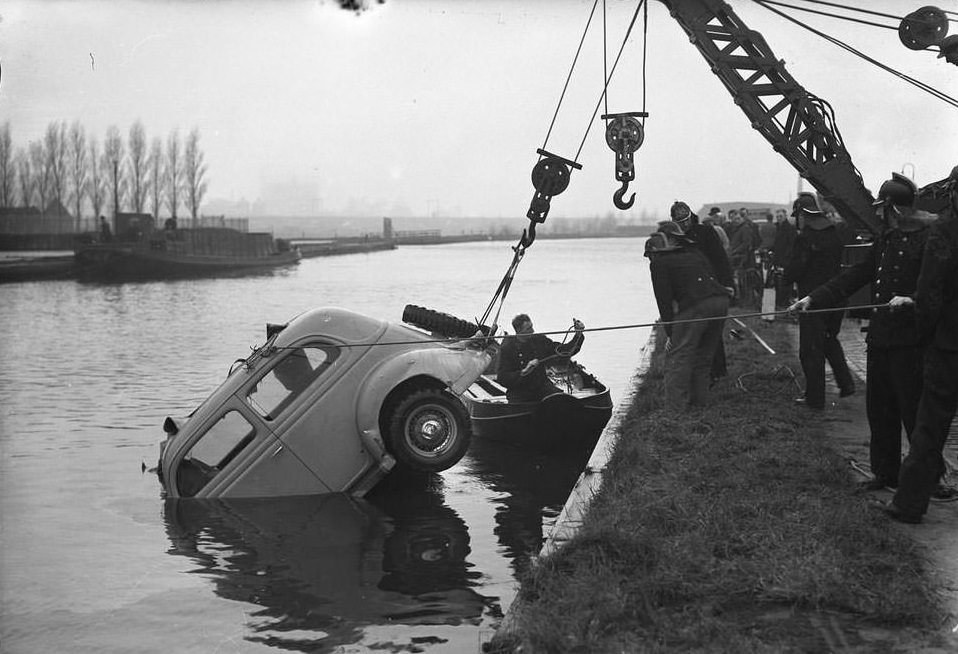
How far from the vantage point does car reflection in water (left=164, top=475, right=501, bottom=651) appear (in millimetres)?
8016

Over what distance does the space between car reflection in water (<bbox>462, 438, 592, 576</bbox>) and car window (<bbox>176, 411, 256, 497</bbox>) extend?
2.76m

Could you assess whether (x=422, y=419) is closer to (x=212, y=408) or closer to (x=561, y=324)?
(x=212, y=408)

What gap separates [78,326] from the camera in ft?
120

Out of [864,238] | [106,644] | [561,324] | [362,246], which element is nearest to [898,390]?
[106,644]

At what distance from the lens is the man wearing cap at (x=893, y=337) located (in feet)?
24.9

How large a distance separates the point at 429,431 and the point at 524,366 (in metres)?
3.25

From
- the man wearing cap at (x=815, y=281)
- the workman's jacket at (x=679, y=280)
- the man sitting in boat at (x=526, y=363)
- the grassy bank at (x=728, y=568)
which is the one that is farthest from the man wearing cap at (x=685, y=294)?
the man sitting in boat at (x=526, y=363)

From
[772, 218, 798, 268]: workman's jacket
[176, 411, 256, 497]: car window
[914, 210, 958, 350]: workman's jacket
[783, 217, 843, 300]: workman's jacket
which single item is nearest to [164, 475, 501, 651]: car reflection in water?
[176, 411, 256, 497]: car window

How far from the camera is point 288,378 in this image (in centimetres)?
1099

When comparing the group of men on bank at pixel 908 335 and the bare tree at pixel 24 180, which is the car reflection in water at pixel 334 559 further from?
the bare tree at pixel 24 180

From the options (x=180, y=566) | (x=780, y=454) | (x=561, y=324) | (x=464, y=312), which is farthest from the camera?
(x=464, y=312)

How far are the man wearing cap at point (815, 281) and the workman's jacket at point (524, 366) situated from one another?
3109mm

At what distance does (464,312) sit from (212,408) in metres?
29.1

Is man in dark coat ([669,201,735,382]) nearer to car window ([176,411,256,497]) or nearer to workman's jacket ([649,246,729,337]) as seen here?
workman's jacket ([649,246,729,337])
